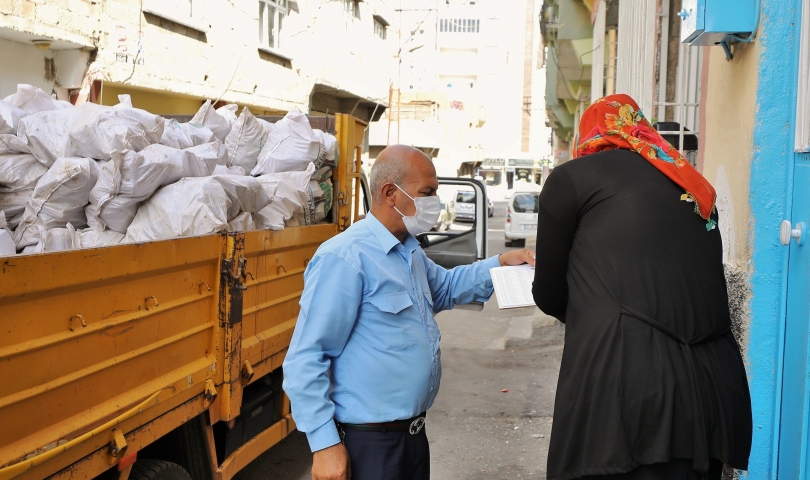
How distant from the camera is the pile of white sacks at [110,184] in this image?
3.24 metres

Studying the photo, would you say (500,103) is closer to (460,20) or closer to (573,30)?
(460,20)

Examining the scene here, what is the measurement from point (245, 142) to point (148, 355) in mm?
1984

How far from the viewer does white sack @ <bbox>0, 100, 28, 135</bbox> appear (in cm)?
353

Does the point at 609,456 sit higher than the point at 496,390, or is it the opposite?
the point at 609,456

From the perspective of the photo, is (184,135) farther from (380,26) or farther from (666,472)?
(380,26)

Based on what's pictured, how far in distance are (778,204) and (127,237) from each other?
286cm

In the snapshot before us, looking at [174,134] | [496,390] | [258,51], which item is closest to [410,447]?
[174,134]

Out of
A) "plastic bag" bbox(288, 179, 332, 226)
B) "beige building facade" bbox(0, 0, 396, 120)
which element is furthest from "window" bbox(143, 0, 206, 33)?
"plastic bag" bbox(288, 179, 332, 226)

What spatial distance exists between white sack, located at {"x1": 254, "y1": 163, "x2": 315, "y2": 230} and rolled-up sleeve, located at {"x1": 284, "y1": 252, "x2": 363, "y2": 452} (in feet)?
6.28

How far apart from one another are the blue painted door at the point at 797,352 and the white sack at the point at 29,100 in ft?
12.5

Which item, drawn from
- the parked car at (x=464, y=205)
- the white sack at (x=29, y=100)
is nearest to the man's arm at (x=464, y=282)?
the white sack at (x=29, y=100)

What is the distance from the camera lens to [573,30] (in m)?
14.1

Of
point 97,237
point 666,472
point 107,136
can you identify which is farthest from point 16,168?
point 666,472

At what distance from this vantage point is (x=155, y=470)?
2.78 m
